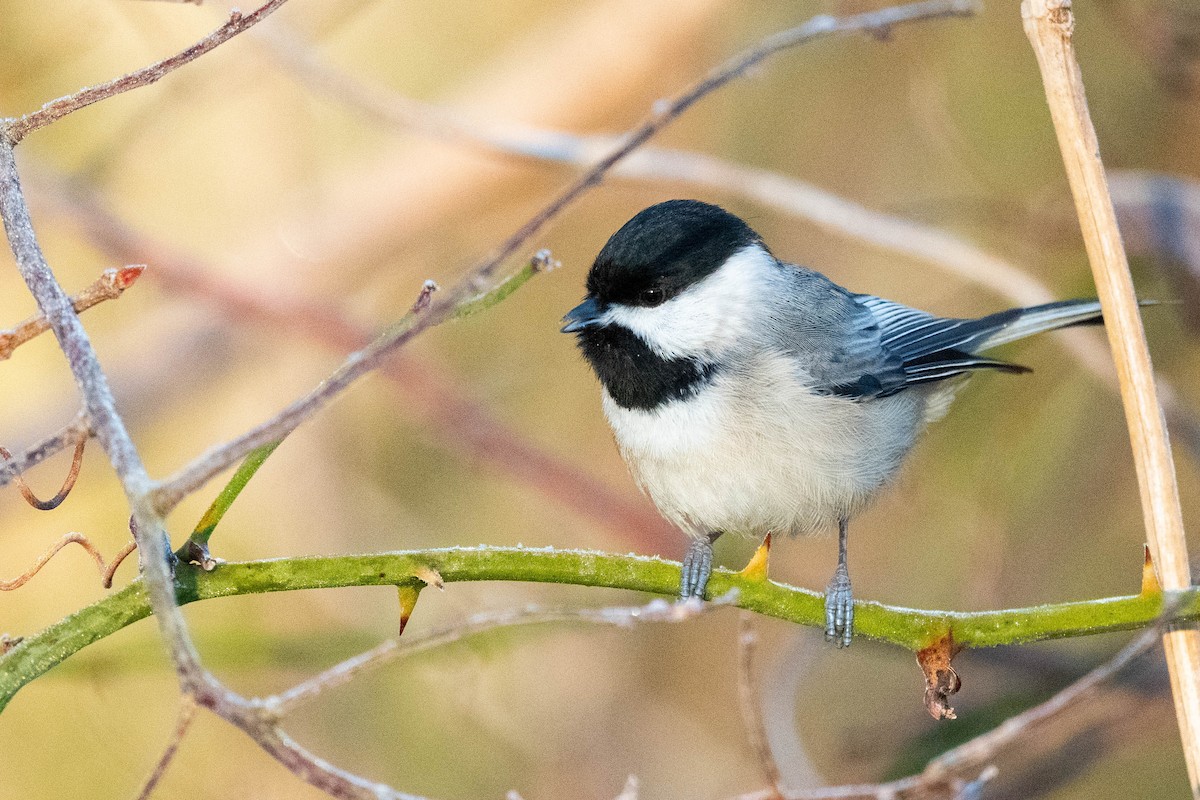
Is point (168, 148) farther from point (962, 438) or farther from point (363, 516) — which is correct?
point (962, 438)

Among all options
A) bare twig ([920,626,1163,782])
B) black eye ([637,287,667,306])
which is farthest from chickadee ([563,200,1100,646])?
bare twig ([920,626,1163,782])

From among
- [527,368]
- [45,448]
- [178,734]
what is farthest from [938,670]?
[527,368]

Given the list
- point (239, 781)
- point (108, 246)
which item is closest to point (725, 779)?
point (239, 781)

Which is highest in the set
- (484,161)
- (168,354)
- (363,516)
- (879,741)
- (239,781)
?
(484,161)

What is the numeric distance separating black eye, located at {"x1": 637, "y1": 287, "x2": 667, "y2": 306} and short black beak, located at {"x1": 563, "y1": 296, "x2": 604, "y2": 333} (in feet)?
0.28

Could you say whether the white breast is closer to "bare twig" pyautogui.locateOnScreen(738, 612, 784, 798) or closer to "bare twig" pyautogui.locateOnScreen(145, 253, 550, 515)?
"bare twig" pyautogui.locateOnScreen(738, 612, 784, 798)

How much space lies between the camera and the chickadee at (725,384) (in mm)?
2248

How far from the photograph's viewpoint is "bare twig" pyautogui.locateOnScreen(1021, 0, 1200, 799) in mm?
1249

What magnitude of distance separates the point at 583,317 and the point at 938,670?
1.15 meters

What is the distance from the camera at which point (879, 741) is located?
10.3 feet

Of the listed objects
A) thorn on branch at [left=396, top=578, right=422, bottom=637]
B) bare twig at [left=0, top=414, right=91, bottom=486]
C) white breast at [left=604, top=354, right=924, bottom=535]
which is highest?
white breast at [left=604, top=354, right=924, bottom=535]

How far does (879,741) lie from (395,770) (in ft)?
4.42

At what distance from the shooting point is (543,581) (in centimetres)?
121

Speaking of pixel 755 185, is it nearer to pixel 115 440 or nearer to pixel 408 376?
pixel 408 376
